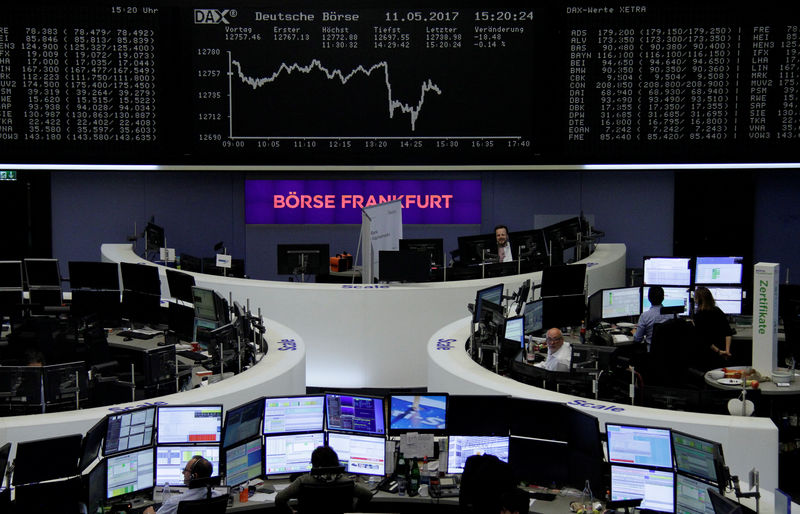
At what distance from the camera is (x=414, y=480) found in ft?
19.9

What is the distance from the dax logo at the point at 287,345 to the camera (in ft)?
26.7

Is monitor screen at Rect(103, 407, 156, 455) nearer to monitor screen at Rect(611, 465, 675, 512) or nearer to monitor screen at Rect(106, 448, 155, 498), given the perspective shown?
monitor screen at Rect(106, 448, 155, 498)

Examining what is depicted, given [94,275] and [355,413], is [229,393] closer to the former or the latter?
[355,413]

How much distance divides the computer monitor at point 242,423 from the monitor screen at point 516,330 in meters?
2.65

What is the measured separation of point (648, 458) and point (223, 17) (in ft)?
23.7

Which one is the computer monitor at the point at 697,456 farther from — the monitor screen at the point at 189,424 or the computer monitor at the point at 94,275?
the computer monitor at the point at 94,275

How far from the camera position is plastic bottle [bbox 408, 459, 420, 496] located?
6.01m

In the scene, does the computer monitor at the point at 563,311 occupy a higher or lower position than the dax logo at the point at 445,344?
higher

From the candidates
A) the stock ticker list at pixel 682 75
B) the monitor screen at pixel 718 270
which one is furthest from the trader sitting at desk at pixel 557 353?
the stock ticker list at pixel 682 75

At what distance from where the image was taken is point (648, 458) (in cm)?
553

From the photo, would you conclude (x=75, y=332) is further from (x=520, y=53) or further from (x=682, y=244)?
(x=682, y=244)

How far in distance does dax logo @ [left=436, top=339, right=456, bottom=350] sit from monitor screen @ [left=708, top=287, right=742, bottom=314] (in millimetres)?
3480

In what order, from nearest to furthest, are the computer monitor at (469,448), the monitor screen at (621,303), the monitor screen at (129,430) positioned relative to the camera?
1. the monitor screen at (129,430)
2. the computer monitor at (469,448)
3. the monitor screen at (621,303)

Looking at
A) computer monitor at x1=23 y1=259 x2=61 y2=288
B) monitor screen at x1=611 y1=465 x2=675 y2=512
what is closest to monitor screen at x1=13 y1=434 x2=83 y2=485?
monitor screen at x1=611 y1=465 x2=675 y2=512
